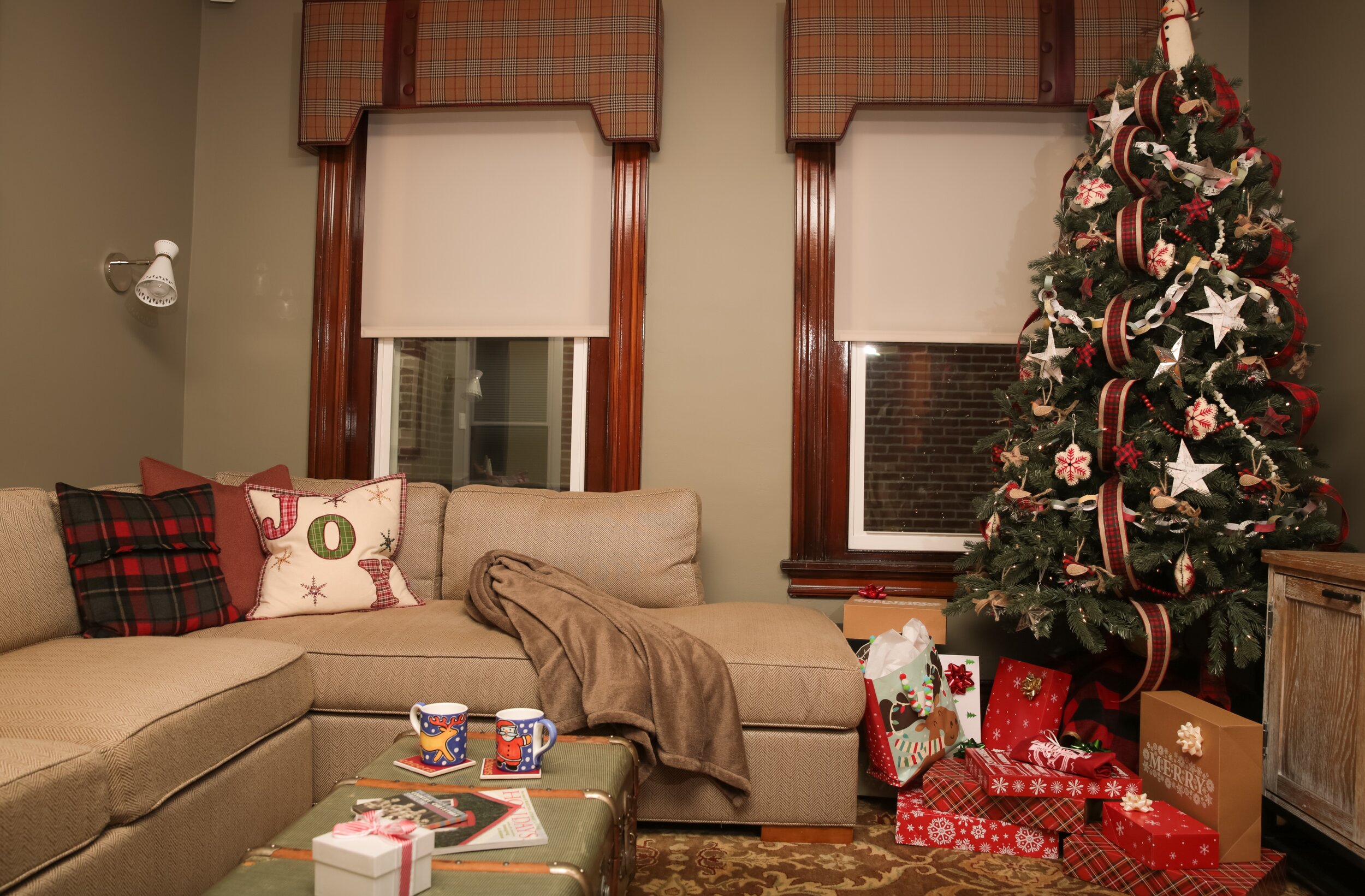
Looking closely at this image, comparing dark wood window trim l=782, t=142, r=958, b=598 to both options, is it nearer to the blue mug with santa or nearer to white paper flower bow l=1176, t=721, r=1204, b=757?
white paper flower bow l=1176, t=721, r=1204, b=757

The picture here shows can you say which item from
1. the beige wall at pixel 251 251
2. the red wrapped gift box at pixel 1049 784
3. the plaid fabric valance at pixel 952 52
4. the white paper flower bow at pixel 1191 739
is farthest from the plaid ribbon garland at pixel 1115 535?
the beige wall at pixel 251 251

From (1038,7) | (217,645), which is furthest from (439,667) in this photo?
(1038,7)

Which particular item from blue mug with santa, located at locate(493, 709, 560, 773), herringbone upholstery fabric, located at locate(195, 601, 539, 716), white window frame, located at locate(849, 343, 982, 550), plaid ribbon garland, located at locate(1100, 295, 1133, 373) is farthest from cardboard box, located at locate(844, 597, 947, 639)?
blue mug with santa, located at locate(493, 709, 560, 773)

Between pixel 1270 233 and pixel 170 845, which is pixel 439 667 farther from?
pixel 1270 233

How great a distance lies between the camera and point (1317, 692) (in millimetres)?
2082

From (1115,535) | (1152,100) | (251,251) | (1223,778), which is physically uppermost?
(1152,100)

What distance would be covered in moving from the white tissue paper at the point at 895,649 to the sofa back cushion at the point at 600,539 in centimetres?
63

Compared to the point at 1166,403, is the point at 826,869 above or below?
below

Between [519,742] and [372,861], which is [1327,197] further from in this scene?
[372,861]

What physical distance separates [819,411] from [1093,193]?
1138 mm

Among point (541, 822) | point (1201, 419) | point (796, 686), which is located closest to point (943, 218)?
point (1201, 419)

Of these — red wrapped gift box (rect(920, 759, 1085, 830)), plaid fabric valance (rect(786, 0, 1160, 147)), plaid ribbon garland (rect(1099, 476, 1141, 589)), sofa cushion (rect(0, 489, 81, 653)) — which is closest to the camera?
sofa cushion (rect(0, 489, 81, 653))

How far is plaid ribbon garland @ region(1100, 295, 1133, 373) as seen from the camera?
2453 millimetres

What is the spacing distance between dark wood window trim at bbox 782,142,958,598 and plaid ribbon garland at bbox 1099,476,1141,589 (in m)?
0.86
